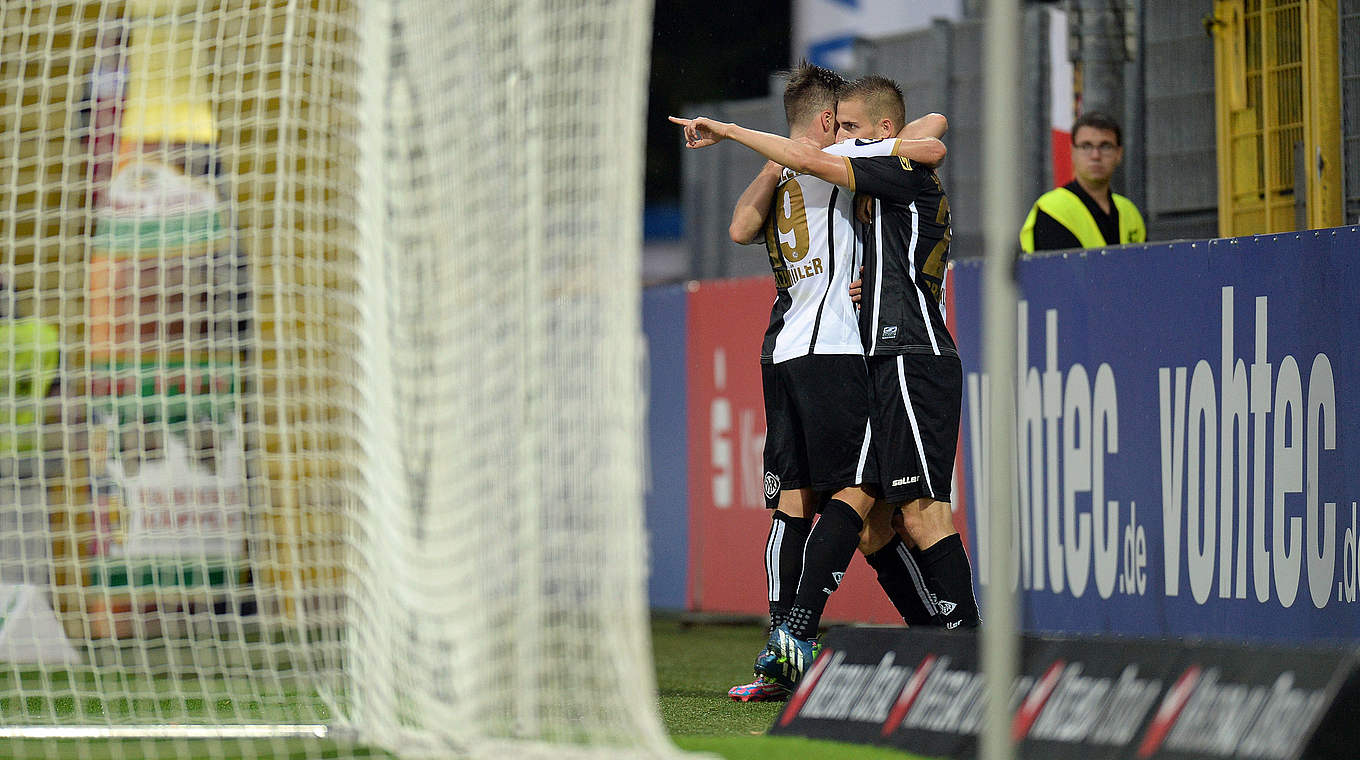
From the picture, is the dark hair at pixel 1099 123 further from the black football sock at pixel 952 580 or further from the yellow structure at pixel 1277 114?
the black football sock at pixel 952 580

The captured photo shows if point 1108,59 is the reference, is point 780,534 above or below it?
below

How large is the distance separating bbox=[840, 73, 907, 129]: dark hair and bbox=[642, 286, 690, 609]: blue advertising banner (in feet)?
9.95

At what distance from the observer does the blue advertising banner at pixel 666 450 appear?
766cm

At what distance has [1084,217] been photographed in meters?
6.04

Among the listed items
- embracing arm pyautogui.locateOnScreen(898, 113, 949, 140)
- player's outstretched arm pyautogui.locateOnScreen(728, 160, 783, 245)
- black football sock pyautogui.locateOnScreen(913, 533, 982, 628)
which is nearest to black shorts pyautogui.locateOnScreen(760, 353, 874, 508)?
black football sock pyautogui.locateOnScreen(913, 533, 982, 628)

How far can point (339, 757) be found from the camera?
3.58m

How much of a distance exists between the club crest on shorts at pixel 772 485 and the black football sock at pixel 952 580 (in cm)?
49

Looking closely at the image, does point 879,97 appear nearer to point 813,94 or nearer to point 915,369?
point 813,94

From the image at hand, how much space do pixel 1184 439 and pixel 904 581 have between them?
3.93 ft

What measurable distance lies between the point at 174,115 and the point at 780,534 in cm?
383

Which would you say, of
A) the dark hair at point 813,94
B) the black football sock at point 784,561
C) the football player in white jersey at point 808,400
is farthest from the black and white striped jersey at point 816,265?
the black football sock at point 784,561

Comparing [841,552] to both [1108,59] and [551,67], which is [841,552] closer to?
[551,67]

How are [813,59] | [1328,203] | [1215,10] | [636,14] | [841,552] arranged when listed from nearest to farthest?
[636,14] < [841,552] < [1328,203] < [1215,10] < [813,59]

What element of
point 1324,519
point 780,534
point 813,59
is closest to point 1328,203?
point 1324,519
